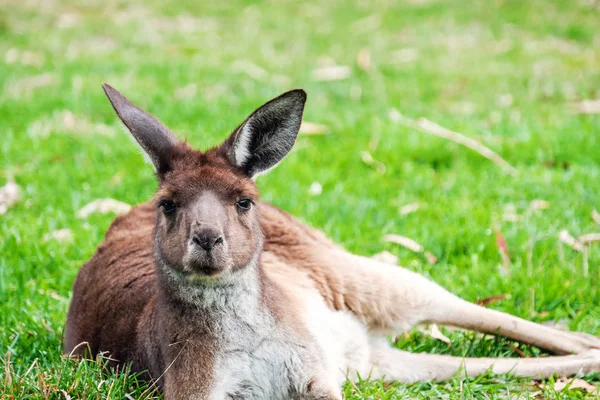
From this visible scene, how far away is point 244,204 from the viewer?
9.50ft

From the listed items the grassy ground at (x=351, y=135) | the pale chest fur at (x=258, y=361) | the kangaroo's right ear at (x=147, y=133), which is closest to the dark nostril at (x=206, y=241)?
the pale chest fur at (x=258, y=361)

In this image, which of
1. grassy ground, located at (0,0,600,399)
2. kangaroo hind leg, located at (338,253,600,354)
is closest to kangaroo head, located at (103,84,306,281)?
grassy ground, located at (0,0,600,399)

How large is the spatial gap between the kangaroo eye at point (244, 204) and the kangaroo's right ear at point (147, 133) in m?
0.29

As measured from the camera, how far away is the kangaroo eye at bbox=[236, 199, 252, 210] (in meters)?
2.88

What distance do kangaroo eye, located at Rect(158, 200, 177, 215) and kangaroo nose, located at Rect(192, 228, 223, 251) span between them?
0.76 feet

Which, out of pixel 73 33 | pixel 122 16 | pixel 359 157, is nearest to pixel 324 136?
pixel 359 157

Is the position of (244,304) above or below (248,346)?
above

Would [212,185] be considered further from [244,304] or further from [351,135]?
[351,135]

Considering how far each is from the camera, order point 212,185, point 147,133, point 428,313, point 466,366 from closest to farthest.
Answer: point 212,185 → point 147,133 → point 466,366 → point 428,313

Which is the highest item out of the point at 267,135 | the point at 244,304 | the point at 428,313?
the point at 267,135

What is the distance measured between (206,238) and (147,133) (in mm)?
520

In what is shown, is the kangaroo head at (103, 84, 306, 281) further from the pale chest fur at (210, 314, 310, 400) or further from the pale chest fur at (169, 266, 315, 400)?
the pale chest fur at (210, 314, 310, 400)

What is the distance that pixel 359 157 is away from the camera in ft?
18.9

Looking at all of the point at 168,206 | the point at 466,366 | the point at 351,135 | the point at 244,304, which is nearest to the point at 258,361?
the point at 244,304
